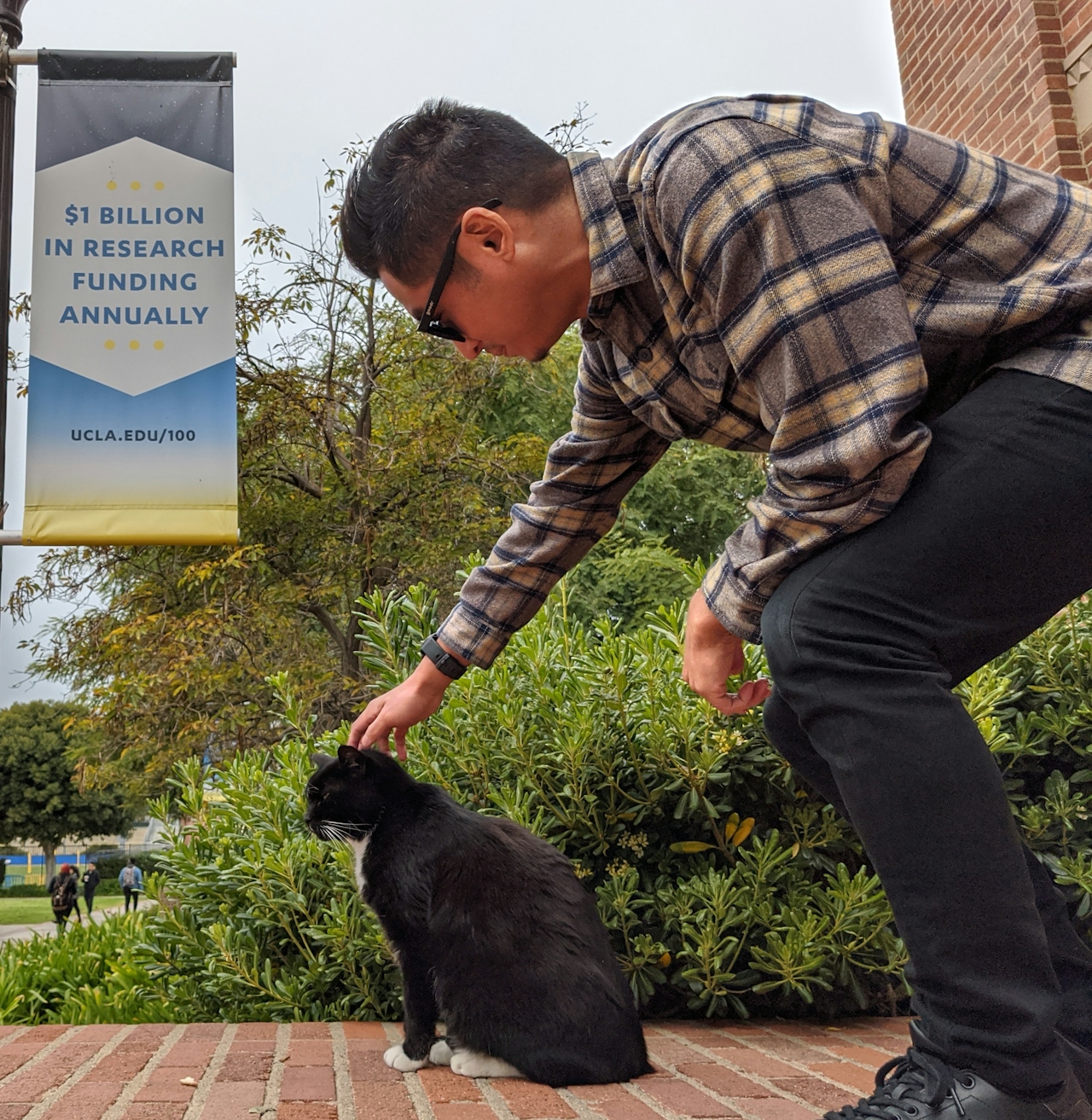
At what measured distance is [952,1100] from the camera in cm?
117

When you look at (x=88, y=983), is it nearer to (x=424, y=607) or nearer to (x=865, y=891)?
(x=424, y=607)

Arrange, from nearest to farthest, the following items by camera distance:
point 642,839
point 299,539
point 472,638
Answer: point 472,638
point 642,839
point 299,539

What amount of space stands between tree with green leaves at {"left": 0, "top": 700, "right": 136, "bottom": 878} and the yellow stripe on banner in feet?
118

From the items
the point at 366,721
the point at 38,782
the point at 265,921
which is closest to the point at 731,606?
the point at 366,721

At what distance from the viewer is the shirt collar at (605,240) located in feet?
4.52

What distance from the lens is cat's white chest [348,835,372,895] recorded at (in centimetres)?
252

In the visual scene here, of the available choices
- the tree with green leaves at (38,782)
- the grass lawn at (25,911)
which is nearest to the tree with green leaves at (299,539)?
the grass lawn at (25,911)

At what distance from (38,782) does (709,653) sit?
41.7 metres

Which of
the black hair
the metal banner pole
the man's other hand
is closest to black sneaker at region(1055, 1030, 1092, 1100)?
the man's other hand

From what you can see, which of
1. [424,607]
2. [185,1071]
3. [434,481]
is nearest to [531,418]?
[434,481]

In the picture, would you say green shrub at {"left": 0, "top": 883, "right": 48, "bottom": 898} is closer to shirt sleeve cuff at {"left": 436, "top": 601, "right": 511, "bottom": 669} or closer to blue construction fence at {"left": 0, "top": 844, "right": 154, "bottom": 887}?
blue construction fence at {"left": 0, "top": 844, "right": 154, "bottom": 887}

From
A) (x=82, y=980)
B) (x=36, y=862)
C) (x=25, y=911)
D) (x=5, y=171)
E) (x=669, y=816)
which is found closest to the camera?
(x=669, y=816)

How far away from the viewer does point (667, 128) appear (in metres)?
1.35

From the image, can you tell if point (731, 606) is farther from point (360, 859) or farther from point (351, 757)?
A: point (360, 859)
